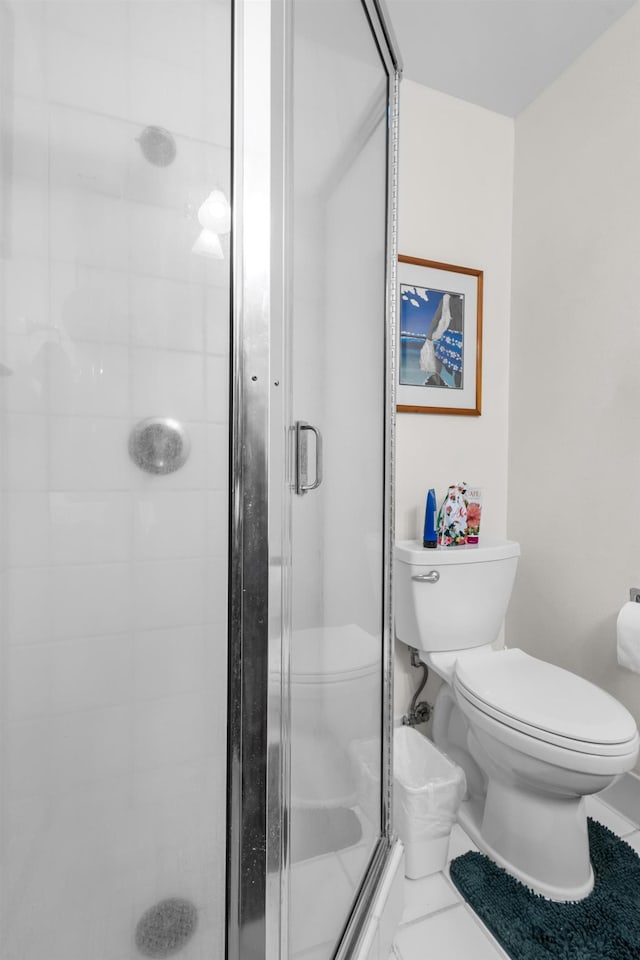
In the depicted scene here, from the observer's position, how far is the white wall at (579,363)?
4.53ft

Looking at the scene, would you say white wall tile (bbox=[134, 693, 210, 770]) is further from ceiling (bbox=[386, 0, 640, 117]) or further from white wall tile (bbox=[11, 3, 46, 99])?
ceiling (bbox=[386, 0, 640, 117])

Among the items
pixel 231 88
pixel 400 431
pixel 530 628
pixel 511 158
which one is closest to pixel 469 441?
pixel 400 431

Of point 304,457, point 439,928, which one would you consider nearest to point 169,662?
point 304,457

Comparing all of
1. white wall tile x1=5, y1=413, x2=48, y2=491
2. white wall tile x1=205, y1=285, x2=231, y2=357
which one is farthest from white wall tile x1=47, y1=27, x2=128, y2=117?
white wall tile x1=5, y1=413, x2=48, y2=491

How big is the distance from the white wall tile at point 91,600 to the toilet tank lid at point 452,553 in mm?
975

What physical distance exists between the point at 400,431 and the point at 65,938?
1389 mm

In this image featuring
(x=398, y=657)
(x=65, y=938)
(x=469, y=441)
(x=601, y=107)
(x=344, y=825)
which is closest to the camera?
(x=65, y=938)

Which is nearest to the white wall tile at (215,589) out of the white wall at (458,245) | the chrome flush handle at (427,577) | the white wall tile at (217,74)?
the white wall tile at (217,74)

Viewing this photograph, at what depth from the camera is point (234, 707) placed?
1.86ft

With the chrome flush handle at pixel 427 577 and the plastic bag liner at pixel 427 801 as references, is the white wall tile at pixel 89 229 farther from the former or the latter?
the plastic bag liner at pixel 427 801

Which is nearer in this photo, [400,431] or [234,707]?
[234,707]

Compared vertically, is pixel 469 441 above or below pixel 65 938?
above

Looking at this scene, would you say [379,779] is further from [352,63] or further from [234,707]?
[352,63]

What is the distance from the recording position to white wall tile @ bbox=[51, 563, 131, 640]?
1.65ft
